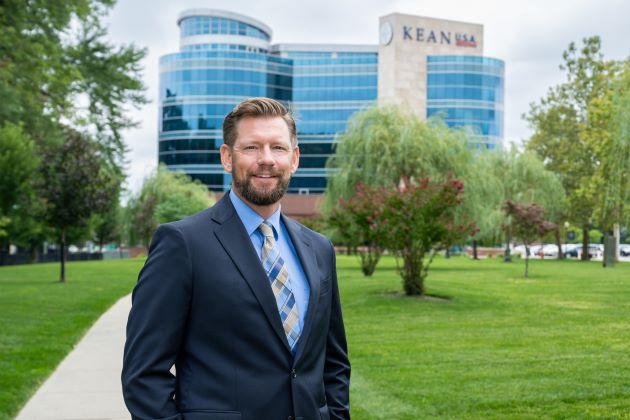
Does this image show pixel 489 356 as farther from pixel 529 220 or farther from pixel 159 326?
pixel 529 220

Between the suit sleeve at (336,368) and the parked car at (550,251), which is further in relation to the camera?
the parked car at (550,251)

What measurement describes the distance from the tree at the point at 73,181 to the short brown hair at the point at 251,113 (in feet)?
83.7

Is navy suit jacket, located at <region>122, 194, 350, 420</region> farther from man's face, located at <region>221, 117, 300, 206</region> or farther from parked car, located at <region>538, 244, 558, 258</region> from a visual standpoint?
parked car, located at <region>538, 244, 558, 258</region>

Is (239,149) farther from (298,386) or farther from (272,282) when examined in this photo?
(298,386)

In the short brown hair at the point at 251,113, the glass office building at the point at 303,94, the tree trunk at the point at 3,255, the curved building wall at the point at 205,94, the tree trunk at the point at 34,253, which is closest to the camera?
the short brown hair at the point at 251,113

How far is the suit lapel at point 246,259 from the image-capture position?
287 cm

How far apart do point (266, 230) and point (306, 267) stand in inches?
7.8

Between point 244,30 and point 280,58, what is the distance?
378 inches

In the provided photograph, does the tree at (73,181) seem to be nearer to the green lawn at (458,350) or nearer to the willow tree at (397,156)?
the green lawn at (458,350)

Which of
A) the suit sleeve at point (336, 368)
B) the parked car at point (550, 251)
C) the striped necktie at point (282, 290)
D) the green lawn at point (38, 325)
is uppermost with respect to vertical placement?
the striped necktie at point (282, 290)

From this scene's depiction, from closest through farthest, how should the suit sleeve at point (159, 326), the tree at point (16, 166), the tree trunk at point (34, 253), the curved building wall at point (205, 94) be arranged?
the suit sleeve at point (159, 326) < the tree at point (16, 166) < the tree trunk at point (34, 253) < the curved building wall at point (205, 94)

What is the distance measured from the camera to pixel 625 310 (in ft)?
→ 56.0

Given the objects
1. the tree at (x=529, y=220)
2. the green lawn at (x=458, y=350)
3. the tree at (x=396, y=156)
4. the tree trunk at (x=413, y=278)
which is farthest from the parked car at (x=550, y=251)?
→ the tree trunk at (x=413, y=278)

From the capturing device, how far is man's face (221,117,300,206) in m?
3.04
